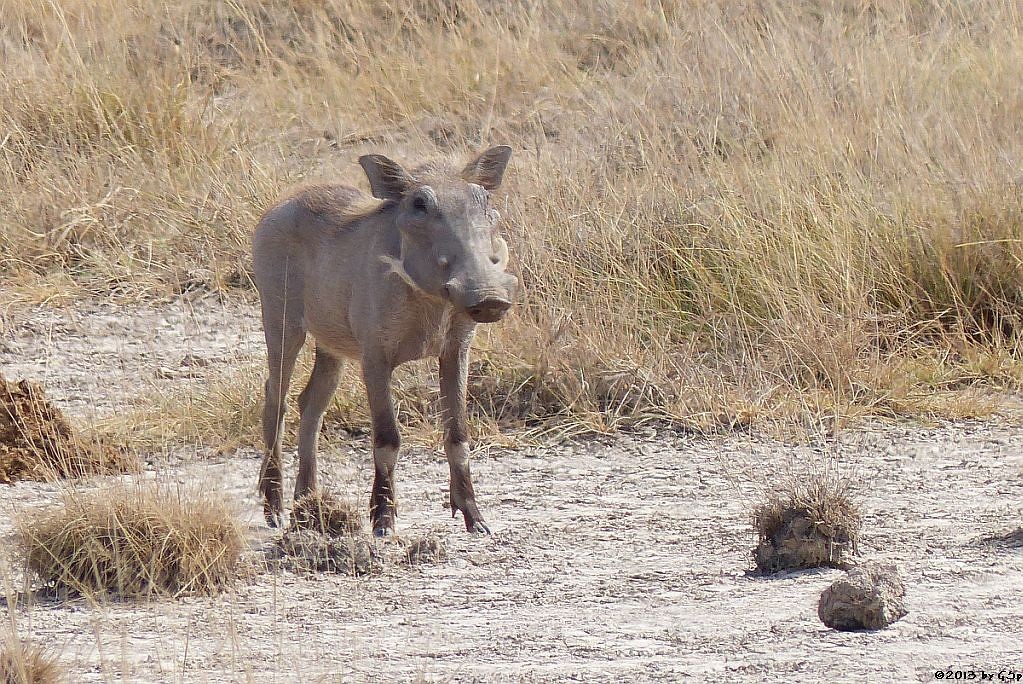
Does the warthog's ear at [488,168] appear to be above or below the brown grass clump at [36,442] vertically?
above

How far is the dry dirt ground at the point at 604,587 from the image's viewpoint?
12.2 feet

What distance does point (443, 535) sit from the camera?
16.3 feet

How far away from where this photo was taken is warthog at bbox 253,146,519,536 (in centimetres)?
457

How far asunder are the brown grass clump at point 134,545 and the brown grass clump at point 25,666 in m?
0.72

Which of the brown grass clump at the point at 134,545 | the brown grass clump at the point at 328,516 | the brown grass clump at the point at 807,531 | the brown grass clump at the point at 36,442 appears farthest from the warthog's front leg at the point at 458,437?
the brown grass clump at the point at 36,442

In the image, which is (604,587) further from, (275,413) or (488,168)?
(275,413)

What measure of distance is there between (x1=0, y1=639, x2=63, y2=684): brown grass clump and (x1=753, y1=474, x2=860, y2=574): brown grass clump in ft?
6.46

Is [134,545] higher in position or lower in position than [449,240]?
lower

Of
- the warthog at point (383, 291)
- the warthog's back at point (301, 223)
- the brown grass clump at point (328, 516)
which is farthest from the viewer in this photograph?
the warthog's back at point (301, 223)

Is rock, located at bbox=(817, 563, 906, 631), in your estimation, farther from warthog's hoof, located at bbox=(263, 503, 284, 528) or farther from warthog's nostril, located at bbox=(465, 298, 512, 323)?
warthog's hoof, located at bbox=(263, 503, 284, 528)

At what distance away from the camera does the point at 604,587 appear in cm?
439

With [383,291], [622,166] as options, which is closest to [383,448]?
[383,291]

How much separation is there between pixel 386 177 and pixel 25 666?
77.0 inches

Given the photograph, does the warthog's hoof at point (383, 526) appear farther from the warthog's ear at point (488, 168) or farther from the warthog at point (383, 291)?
the warthog's ear at point (488, 168)
